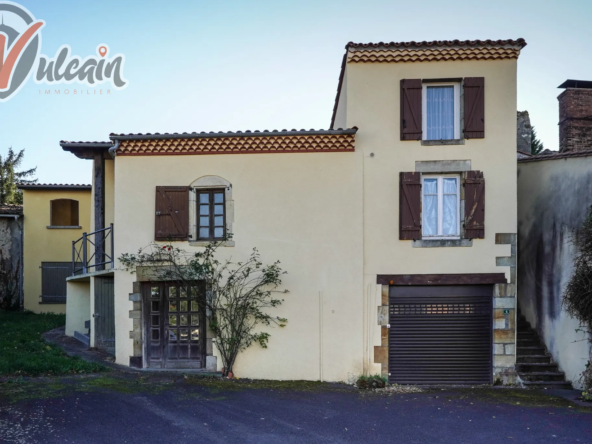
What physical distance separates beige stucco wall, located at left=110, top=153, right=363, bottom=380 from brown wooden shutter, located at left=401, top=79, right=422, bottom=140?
48.1 inches

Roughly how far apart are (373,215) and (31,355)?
322 inches

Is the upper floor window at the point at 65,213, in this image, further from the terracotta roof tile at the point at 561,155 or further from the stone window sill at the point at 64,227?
the terracotta roof tile at the point at 561,155

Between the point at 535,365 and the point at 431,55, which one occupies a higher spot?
the point at 431,55

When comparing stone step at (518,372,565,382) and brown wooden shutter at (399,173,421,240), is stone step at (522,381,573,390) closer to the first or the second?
stone step at (518,372,565,382)

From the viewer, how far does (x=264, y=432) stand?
6910mm

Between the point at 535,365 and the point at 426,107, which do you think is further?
the point at 426,107

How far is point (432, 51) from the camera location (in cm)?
1018

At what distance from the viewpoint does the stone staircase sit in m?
10.0

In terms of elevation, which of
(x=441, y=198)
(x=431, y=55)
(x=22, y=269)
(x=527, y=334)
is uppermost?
(x=431, y=55)

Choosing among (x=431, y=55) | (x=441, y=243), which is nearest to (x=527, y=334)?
(x=441, y=243)

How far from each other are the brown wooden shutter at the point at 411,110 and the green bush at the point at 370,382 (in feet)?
16.8

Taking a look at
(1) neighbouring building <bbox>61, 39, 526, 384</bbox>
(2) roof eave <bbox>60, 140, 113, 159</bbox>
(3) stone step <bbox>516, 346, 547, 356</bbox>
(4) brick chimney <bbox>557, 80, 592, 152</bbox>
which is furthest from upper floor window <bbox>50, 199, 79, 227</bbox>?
A: (4) brick chimney <bbox>557, 80, 592, 152</bbox>

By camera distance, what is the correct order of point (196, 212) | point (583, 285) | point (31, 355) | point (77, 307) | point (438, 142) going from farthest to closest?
point (77, 307)
point (31, 355)
point (196, 212)
point (438, 142)
point (583, 285)

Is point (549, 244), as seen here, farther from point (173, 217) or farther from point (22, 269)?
point (22, 269)
